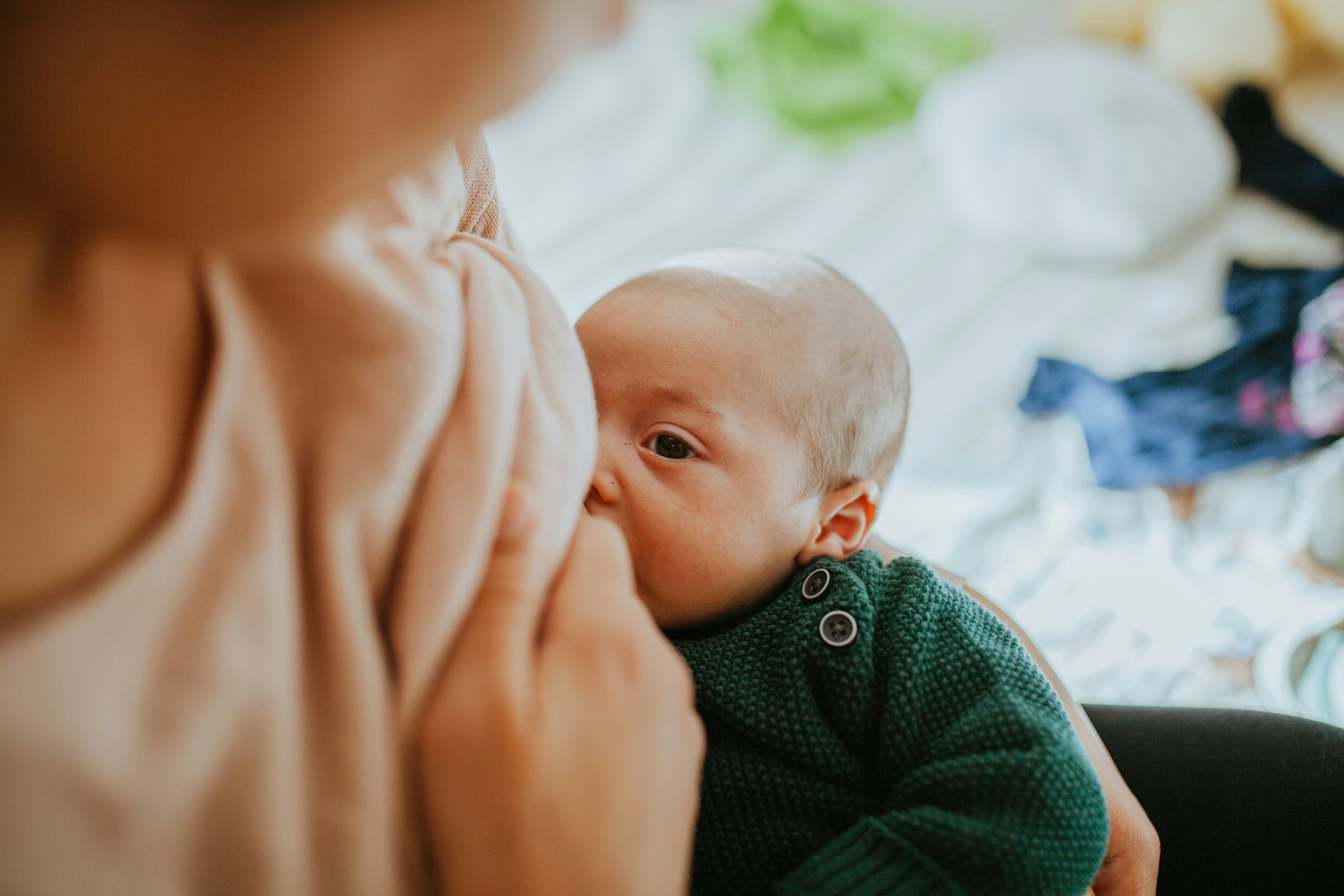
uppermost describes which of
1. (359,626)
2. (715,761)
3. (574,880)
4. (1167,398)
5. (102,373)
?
(102,373)

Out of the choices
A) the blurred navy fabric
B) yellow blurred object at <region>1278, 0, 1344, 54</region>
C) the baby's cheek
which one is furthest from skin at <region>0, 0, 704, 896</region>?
yellow blurred object at <region>1278, 0, 1344, 54</region>

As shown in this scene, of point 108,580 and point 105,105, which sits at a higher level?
point 105,105

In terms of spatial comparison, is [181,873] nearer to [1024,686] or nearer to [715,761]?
Answer: [715,761]

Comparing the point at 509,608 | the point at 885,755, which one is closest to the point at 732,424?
the point at 885,755

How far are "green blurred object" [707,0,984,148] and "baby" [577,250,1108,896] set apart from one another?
1.57m

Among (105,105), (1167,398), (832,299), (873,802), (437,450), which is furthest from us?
(1167,398)

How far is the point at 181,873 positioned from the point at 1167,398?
66.2 inches

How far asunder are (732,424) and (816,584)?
0.54ft

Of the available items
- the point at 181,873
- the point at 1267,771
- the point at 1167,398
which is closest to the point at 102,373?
the point at 181,873

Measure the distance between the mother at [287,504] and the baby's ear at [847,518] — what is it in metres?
0.47

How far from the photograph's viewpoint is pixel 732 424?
86cm

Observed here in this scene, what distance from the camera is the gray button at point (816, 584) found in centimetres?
82

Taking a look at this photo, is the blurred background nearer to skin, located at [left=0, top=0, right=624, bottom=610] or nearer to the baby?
the baby

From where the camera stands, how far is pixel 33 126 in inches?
13.0
